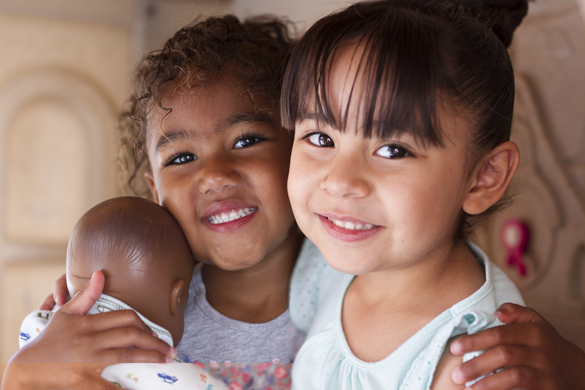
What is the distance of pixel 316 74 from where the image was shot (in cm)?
69

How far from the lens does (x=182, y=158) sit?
927mm

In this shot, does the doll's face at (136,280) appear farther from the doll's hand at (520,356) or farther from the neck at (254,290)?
the doll's hand at (520,356)

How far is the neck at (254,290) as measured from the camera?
3.27 ft

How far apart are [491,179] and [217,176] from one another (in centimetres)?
44

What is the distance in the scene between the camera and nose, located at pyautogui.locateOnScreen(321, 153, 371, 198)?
64 centimetres

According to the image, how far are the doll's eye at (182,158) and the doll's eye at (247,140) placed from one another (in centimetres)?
8

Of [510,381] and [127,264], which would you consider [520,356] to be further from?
[127,264]

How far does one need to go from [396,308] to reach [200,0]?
175cm

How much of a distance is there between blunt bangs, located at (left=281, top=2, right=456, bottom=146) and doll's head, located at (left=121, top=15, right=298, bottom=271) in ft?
0.83

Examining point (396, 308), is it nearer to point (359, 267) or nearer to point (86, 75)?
point (359, 267)

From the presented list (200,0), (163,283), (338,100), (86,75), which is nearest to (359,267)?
(338,100)

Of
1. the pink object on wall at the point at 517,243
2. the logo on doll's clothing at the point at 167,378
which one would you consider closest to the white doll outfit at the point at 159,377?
the logo on doll's clothing at the point at 167,378

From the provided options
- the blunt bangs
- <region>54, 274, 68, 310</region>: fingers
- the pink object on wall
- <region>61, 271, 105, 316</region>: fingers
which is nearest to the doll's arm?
<region>61, 271, 105, 316</region>: fingers

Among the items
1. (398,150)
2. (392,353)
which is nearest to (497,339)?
(392,353)
